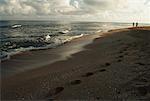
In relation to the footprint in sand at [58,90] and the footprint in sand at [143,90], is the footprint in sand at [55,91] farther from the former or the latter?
the footprint in sand at [143,90]

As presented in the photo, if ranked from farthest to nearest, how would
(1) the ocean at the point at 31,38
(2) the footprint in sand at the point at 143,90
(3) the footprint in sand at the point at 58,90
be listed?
(1) the ocean at the point at 31,38 < (3) the footprint in sand at the point at 58,90 < (2) the footprint in sand at the point at 143,90

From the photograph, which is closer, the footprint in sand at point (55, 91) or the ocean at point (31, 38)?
the footprint in sand at point (55, 91)

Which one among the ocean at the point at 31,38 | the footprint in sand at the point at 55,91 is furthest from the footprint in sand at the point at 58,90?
the ocean at the point at 31,38

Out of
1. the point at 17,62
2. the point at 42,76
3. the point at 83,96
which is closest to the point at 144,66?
the point at 83,96

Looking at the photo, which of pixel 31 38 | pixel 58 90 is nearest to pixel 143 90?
pixel 58 90

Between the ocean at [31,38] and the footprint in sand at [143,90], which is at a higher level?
the footprint in sand at [143,90]

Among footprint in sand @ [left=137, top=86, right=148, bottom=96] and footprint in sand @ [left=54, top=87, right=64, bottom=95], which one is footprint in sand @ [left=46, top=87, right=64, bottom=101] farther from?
footprint in sand @ [left=137, top=86, right=148, bottom=96]

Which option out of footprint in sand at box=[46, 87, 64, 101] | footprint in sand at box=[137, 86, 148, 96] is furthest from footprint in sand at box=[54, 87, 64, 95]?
footprint in sand at box=[137, 86, 148, 96]

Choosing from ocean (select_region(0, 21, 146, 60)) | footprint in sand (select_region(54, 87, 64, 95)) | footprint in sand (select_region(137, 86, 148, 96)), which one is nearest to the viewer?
footprint in sand (select_region(137, 86, 148, 96))

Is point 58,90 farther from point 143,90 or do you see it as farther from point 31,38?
point 31,38

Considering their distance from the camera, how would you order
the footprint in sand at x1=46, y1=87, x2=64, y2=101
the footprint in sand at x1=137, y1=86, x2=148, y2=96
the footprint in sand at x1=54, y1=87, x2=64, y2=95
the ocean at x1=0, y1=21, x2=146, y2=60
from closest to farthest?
the footprint in sand at x1=137, y1=86, x2=148, y2=96 → the footprint in sand at x1=46, y1=87, x2=64, y2=101 → the footprint in sand at x1=54, y1=87, x2=64, y2=95 → the ocean at x1=0, y1=21, x2=146, y2=60

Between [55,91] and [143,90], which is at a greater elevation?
[143,90]

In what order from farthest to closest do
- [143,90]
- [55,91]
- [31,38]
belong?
[31,38] < [55,91] < [143,90]

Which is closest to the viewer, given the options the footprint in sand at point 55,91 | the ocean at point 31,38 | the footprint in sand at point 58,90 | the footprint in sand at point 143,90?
the footprint in sand at point 143,90
